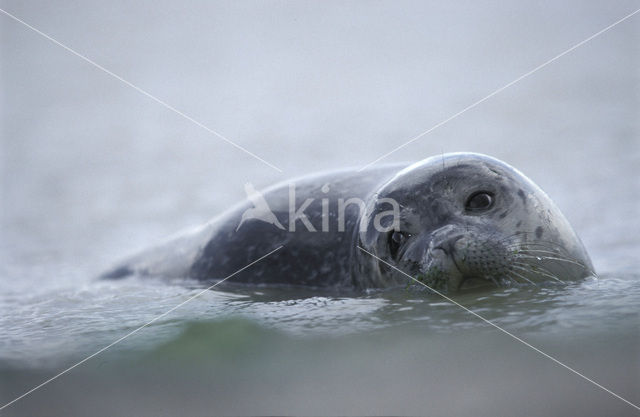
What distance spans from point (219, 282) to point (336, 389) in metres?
2.31

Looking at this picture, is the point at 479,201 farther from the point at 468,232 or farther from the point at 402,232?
the point at 402,232

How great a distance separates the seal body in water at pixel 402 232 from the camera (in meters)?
3.57

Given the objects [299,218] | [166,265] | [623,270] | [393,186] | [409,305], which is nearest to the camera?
[409,305]

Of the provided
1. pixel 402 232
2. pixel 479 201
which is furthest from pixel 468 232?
pixel 402 232

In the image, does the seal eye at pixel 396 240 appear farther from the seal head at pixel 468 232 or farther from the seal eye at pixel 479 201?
the seal eye at pixel 479 201

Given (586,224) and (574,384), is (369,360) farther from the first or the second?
(586,224)

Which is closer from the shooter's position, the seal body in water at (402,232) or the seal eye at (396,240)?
the seal body in water at (402,232)

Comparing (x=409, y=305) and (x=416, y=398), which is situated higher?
(x=409, y=305)

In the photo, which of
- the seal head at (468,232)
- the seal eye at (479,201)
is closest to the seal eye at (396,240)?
the seal head at (468,232)

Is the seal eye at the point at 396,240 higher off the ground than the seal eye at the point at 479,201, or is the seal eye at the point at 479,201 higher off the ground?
the seal eye at the point at 479,201

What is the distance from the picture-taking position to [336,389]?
2471 millimetres

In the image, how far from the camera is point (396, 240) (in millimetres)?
3846

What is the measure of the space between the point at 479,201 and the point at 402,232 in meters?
0.40

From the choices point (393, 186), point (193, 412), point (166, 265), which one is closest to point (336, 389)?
point (193, 412)
